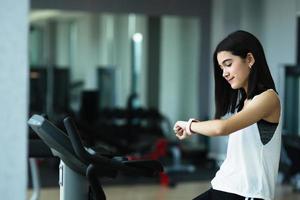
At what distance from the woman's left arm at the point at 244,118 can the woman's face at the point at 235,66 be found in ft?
0.27

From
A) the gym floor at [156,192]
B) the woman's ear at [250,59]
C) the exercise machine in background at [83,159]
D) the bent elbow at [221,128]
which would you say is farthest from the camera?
the gym floor at [156,192]

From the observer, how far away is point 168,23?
32.6 feet

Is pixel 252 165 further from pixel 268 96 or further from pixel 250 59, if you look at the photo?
pixel 250 59

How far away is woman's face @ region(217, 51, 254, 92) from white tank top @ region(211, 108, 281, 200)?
0.52 ft

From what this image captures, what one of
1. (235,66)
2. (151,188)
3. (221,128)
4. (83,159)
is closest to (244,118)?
(221,128)

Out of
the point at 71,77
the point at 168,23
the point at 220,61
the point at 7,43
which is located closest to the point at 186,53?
the point at 168,23

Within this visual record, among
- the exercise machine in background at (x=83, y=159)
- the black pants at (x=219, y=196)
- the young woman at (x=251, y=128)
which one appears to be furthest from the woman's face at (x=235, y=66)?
the exercise machine in background at (x=83, y=159)

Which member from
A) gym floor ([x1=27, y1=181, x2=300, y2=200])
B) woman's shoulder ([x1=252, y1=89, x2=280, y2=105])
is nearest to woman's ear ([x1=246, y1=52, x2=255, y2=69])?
woman's shoulder ([x1=252, y1=89, x2=280, y2=105])

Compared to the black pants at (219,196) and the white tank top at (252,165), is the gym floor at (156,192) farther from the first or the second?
the white tank top at (252,165)

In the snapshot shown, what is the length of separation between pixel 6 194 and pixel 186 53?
611 cm

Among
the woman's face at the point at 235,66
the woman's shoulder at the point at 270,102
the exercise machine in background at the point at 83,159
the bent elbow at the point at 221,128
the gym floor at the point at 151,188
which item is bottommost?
the gym floor at the point at 151,188

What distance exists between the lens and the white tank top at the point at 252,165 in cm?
205

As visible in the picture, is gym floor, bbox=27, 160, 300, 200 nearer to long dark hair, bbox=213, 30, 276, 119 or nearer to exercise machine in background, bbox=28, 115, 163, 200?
exercise machine in background, bbox=28, 115, 163, 200

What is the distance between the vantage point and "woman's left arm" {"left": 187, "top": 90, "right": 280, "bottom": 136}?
1.97 meters
